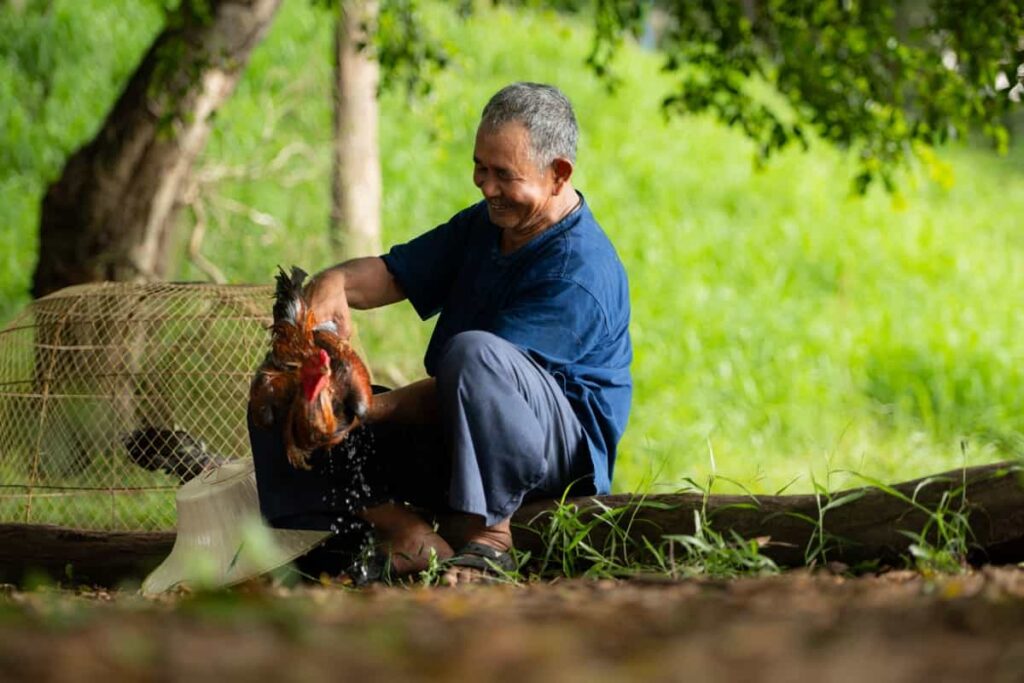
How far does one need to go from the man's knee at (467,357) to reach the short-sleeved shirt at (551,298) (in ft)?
0.59

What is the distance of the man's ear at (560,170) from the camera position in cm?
420

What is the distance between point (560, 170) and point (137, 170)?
11.9ft

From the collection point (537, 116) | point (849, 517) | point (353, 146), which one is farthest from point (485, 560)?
point (353, 146)

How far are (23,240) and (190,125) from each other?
445cm

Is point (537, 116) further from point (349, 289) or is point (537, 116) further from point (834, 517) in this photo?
point (834, 517)

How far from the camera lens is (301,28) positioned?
14539mm

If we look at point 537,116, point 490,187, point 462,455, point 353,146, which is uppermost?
point 353,146

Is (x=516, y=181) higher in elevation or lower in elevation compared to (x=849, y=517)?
higher

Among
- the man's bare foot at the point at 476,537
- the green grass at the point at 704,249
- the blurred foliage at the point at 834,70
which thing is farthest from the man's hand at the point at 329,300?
the blurred foliage at the point at 834,70

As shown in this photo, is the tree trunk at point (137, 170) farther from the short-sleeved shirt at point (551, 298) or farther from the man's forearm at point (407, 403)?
the man's forearm at point (407, 403)

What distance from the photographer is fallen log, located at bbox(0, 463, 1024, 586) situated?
11.9 ft

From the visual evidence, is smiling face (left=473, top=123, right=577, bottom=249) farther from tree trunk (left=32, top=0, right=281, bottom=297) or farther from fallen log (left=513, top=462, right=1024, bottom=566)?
tree trunk (left=32, top=0, right=281, bottom=297)

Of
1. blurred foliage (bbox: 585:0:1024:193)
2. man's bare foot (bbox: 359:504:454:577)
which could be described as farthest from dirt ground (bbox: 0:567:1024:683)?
blurred foliage (bbox: 585:0:1024:193)

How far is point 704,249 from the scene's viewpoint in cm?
1227
